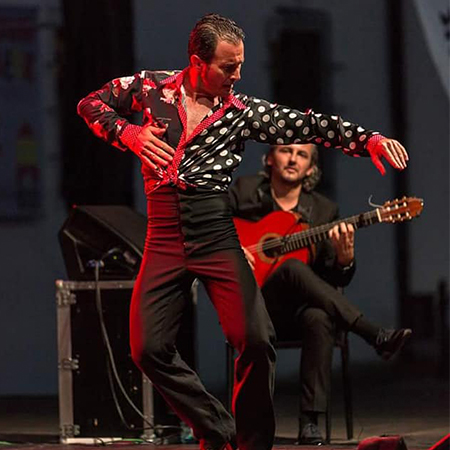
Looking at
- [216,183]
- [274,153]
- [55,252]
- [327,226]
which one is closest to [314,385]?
[327,226]

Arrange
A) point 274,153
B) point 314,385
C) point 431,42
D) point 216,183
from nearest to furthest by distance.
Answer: point 216,183 → point 314,385 → point 274,153 → point 431,42

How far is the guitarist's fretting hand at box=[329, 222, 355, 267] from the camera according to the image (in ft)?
18.4

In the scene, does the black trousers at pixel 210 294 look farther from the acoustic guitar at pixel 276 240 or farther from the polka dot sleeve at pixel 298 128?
the acoustic guitar at pixel 276 240

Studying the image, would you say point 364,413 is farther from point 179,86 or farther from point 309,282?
point 179,86

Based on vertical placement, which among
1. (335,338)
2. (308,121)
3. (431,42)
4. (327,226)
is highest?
(431,42)

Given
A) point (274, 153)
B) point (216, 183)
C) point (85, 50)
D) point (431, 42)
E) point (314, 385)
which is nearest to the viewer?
point (216, 183)

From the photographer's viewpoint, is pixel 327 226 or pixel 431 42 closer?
pixel 327 226

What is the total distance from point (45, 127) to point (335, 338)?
2.98 metres

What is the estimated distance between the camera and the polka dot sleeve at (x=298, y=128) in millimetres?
4230

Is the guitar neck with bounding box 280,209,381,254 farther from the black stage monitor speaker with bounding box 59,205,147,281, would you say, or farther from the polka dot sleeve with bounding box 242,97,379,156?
the polka dot sleeve with bounding box 242,97,379,156

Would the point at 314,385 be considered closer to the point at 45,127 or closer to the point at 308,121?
the point at 308,121

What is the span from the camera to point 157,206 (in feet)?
13.8

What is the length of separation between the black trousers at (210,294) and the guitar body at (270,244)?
1572mm

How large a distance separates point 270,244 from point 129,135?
5.90ft
